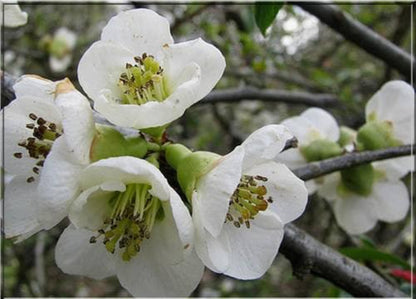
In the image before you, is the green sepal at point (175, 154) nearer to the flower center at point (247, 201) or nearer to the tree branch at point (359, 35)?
the flower center at point (247, 201)

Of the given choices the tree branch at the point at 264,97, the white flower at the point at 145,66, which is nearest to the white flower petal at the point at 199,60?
the white flower at the point at 145,66

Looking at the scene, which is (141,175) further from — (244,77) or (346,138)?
(244,77)

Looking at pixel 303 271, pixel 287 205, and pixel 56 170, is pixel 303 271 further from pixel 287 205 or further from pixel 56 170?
pixel 56 170

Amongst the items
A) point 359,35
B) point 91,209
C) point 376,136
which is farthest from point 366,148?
point 91,209

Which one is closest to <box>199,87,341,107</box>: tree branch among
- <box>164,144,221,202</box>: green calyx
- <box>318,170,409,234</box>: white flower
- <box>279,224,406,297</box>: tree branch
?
<box>318,170,409,234</box>: white flower

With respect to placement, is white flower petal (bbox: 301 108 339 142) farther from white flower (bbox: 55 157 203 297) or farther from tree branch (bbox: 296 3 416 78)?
white flower (bbox: 55 157 203 297)

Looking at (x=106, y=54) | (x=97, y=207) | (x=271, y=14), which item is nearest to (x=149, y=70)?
(x=106, y=54)
